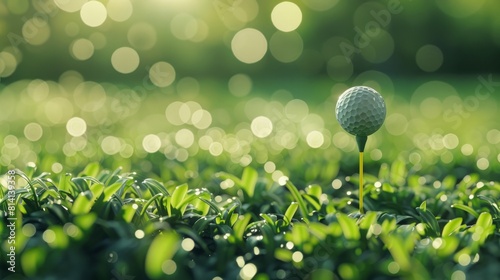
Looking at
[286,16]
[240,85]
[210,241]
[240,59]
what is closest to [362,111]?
[210,241]

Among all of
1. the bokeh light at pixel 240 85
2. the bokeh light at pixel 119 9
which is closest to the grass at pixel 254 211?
the bokeh light at pixel 240 85

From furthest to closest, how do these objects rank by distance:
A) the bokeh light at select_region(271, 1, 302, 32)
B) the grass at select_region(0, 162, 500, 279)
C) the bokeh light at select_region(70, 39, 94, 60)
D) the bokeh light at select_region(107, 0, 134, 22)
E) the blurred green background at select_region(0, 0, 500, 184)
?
the bokeh light at select_region(70, 39, 94, 60)
the bokeh light at select_region(107, 0, 134, 22)
the bokeh light at select_region(271, 1, 302, 32)
the blurred green background at select_region(0, 0, 500, 184)
the grass at select_region(0, 162, 500, 279)

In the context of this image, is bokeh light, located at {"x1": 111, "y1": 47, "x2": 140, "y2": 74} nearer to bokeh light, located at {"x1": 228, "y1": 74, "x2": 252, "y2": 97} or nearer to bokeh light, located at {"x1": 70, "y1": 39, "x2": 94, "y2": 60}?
bokeh light, located at {"x1": 70, "y1": 39, "x2": 94, "y2": 60}

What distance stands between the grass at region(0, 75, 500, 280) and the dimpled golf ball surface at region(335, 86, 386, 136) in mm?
326

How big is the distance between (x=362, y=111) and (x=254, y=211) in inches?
24.7

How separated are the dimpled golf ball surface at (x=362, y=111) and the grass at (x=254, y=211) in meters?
0.33

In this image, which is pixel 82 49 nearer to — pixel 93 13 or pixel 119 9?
pixel 93 13

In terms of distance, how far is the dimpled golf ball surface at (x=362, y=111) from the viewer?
2.40m

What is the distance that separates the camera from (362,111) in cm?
240

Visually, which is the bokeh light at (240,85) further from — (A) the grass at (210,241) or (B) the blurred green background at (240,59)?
(A) the grass at (210,241)

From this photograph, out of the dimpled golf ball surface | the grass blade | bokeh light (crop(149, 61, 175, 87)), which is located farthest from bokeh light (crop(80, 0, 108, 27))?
the grass blade

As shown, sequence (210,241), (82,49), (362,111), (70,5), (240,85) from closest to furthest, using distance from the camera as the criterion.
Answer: (210,241)
(362,111)
(240,85)
(70,5)
(82,49)

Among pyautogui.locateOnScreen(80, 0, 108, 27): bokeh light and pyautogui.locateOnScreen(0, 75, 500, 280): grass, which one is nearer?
pyautogui.locateOnScreen(0, 75, 500, 280): grass

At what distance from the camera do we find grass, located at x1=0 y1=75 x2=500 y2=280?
186cm
